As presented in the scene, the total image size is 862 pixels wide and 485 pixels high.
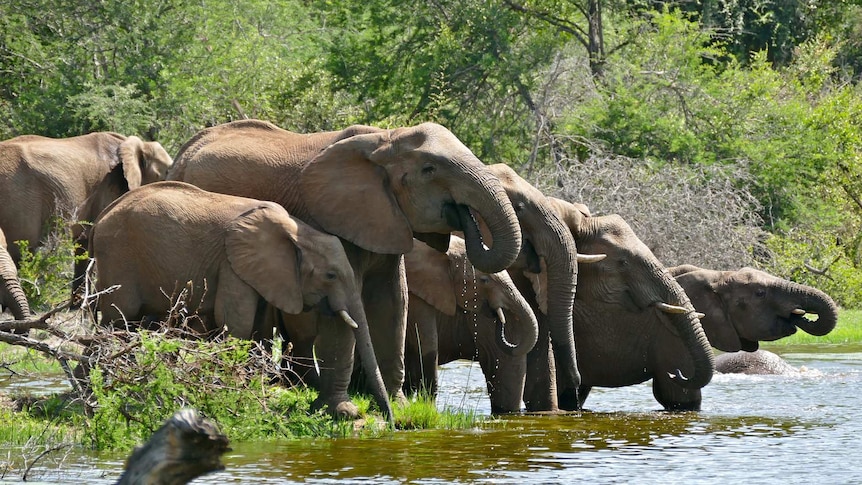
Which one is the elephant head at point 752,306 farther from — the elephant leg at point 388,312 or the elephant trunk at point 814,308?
the elephant leg at point 388,312

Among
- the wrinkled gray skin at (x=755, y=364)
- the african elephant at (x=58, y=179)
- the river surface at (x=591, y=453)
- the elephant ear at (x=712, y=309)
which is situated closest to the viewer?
the river surface at (x=591, y=453)

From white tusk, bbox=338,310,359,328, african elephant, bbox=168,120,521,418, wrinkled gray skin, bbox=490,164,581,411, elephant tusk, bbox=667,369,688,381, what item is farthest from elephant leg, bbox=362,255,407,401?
elephant tusk, bbox=667,369,688,381

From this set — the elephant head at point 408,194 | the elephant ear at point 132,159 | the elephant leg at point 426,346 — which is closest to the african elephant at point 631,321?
the elephant leg at point 426,346

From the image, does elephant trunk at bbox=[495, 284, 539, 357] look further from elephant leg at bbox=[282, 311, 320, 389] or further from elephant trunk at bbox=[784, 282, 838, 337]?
elephant trunk at bbox=[784, 282, 838, 337]

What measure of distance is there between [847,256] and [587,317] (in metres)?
15.3

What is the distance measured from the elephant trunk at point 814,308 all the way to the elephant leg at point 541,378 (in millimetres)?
2647

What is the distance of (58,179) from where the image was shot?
58.7ft

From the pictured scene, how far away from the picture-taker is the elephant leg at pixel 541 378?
13266 mm

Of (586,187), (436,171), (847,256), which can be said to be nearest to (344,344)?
(436,171)

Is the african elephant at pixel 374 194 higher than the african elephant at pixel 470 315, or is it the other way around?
the african elephant at pixel 374 194

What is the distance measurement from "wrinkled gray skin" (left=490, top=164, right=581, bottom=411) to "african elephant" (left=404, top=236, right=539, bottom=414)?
0.29m

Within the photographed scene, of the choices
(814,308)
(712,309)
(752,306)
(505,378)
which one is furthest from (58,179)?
(814,308)

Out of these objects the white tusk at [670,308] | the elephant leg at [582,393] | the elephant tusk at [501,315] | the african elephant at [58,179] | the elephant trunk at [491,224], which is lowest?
the elephant leg at [582,393]

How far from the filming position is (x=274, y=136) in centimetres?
1180
